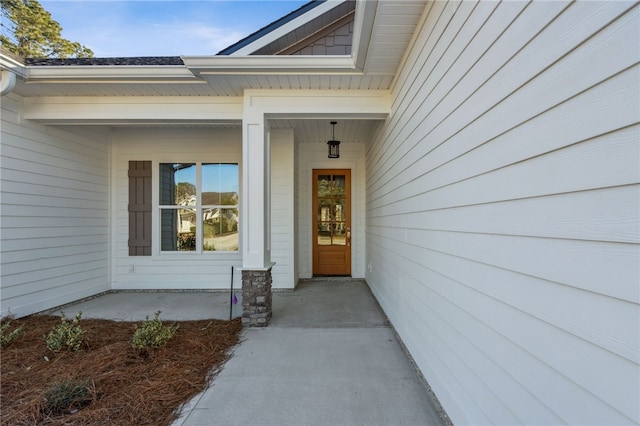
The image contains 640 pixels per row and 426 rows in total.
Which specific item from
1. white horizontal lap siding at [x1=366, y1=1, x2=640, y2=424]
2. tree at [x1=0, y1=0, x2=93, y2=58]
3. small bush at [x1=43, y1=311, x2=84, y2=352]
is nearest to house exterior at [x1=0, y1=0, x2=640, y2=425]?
white horizontal lap siding at [x1=366, y1=1, x2=640, y2=424]

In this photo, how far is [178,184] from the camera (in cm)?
540

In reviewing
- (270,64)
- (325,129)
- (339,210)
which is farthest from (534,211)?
(339,210)

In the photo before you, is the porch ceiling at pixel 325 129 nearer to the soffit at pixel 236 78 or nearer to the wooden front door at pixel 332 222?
the wooden front door at pixel 332 222

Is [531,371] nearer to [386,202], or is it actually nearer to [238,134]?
[386,202]

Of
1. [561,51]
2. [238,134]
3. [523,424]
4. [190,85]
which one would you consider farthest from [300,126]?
[523,424]

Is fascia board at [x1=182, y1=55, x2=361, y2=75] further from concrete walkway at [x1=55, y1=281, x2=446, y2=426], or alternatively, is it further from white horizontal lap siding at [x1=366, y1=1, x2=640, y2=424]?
concrete walkway at [x1=55, y1=281, x2=446, y2=426]

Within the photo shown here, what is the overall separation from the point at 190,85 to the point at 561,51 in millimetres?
3594

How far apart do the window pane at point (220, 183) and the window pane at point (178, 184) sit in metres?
0.24

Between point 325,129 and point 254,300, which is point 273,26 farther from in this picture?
point 254,300

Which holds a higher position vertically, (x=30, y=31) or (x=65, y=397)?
(x=30, y=31)

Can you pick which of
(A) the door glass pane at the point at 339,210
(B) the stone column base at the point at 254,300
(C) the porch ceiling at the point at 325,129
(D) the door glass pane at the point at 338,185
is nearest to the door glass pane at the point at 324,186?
(D) the door glass pane at the point at 338,185

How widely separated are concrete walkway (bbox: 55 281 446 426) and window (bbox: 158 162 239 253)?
135 centimetres

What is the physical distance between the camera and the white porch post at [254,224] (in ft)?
11.6

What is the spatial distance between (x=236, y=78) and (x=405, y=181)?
7.25ft
